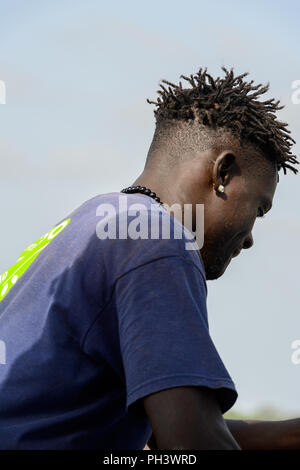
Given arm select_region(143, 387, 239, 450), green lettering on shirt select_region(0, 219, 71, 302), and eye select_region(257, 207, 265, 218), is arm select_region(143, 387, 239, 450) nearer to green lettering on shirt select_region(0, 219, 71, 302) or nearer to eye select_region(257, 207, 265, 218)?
green lettering on shirt select_region(0, 219, 71, 302)

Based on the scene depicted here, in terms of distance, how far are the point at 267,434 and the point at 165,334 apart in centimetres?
213

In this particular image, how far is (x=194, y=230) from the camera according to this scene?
3.42 m

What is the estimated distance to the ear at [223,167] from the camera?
3.37 m

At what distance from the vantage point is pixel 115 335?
2.49 m

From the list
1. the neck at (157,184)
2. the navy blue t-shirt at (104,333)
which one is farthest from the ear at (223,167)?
the navy blue t-shirt at (104,333)

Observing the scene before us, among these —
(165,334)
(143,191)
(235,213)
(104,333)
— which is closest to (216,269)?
(235,213)

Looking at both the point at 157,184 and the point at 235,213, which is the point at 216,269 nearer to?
the point at 235,213

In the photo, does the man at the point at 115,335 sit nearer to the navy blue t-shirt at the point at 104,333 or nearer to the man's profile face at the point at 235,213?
the navy blue t-shirt at the point at 104,333

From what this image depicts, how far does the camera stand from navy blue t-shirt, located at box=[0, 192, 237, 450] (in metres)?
2.31

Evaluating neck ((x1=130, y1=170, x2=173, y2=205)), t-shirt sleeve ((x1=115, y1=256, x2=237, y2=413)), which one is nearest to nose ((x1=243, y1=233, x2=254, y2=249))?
neck ((x1=130, y1=170, x2=173, y2=205))

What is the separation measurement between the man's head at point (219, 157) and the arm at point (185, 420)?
1.22 m

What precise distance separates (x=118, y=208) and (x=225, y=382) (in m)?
0.78
